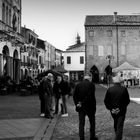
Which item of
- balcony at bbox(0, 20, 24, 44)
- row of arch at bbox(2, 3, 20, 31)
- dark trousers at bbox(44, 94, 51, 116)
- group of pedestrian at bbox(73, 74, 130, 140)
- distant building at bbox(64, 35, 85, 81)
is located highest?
row of arch at bbox(2, 3, 20, 31)

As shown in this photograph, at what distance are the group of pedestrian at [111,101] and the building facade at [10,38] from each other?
19.8 meters

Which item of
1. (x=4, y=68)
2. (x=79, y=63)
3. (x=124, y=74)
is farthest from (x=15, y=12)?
(x=79, y=63)

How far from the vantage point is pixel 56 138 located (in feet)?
26.1

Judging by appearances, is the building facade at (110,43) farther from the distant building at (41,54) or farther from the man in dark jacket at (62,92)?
the man in dark jacket at (62,92)

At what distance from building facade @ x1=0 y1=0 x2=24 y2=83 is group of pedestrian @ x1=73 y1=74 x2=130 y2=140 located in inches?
780

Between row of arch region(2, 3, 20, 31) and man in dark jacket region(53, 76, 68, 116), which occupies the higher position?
row of arch region(2, 3, 20, 31)

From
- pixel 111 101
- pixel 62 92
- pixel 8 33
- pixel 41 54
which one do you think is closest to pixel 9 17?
pixel 8 33

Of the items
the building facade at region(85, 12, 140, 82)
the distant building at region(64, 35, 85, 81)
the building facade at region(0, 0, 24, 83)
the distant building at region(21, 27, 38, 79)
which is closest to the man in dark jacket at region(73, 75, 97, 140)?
the building facade at region(0, 0, 24, 83)

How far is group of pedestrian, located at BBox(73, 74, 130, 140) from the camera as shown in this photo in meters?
6.80

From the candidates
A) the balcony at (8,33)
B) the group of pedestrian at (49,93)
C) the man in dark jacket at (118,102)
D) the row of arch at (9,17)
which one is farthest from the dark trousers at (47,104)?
the row of arch at (9,17)

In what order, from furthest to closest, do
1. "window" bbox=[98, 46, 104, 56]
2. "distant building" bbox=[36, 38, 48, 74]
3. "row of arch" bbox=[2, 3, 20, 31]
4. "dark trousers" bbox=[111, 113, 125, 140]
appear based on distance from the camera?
1. "distant building" bbox=[36, 38, 48, 74]
2. "window" bbox=[98, 46, 104, 56]
3. "row of arch" bbox=[2, 3, 20, 31]
4. "dark trousers" bbox=[111, 113, 125, 140]

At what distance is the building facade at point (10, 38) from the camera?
89.3 feet

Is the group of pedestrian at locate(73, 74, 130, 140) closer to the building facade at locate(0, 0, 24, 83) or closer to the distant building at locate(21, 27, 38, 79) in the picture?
the building facade at locate(0, 0, 24, 83)

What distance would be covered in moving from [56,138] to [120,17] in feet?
171
